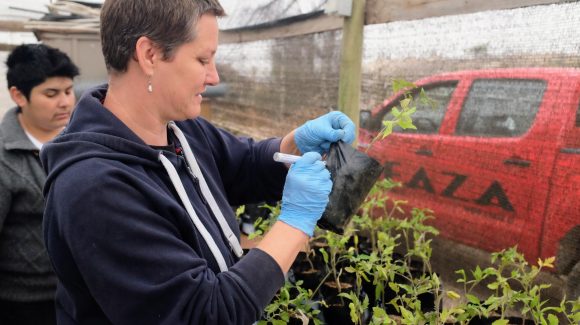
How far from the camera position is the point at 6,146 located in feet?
5.46

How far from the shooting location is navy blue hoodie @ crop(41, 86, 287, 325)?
32.3 inches

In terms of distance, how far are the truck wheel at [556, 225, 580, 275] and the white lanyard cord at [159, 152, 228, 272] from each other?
1.30m

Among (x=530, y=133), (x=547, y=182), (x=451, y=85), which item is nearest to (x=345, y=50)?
(x=451, y=85)

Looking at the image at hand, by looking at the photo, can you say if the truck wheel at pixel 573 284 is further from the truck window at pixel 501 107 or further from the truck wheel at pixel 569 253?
the truck window at pixel 501 107

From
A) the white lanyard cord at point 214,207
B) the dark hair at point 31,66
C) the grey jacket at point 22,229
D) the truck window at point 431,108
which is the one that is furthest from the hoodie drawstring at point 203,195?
the truck window at point 431,108

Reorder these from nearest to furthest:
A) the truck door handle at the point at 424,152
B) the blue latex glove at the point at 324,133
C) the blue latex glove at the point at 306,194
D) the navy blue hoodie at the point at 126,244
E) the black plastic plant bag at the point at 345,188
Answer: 1. the navy blue hoodie at the point at 126,244
2. the blue latex glove at the point at 306,194
3. the black plastic plant bag at the point at 345,188
4. the blue latex glove at the point at 324,133
5. the truck door handle at the point at 424,152

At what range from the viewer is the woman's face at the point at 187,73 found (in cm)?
96

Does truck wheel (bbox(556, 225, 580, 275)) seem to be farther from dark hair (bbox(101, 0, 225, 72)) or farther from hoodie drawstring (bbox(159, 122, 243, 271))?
dark hair (bbox(101, 0, 225, 72))

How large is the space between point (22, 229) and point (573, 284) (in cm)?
204

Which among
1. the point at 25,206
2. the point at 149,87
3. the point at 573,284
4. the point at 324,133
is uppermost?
the point at 149,87

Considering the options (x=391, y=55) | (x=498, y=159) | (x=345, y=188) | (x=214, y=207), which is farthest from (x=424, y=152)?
(x=214, y=207)

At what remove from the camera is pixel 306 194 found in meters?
1.10

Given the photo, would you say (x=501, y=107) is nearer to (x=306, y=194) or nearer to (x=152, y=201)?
(x=306, y=194)

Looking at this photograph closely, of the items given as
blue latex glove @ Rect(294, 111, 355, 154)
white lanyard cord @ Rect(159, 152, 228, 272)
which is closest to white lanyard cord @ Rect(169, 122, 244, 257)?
white lanyard cord @ Rect(159, 152, 228, 272)
